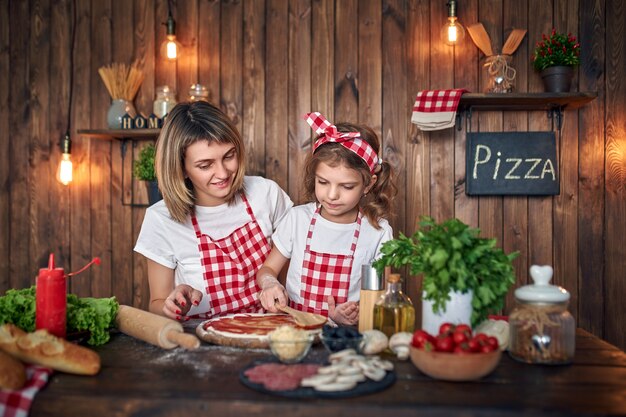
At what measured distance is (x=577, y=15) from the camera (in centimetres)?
305

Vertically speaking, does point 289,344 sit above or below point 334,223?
below

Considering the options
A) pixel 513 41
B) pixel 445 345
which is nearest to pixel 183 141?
pixel 445 345

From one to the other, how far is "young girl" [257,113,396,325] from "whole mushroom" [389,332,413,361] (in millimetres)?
729

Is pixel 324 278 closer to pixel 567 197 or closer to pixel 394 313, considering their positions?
pixel 394 313

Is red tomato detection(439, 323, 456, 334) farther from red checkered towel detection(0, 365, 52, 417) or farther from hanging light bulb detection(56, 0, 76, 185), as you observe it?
hanging light bulb detection(56, 0, 76, 185)

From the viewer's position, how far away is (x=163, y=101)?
3.14 meters

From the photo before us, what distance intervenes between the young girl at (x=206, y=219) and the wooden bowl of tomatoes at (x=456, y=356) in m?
1.16

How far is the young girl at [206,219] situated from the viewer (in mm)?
2219

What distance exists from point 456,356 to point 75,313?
3.55ft

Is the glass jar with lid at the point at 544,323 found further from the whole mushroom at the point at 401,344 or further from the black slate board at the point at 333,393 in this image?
the black slate board at the point at 333,393

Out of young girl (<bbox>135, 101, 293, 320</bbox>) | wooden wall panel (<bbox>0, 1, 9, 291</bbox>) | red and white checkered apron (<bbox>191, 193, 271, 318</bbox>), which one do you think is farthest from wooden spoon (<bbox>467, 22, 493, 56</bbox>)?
wooden wall panel (<bbox>0, 1, 9, 291</bbox>)

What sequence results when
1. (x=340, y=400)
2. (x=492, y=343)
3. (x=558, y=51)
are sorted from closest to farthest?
1. (x=340, y=400)
2. (x=492, y=343)
3. (x=558, y=51)

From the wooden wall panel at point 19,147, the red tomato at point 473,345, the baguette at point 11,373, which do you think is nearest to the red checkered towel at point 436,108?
the red tomato at point 473,345

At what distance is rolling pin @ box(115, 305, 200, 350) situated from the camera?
4.90 ft
